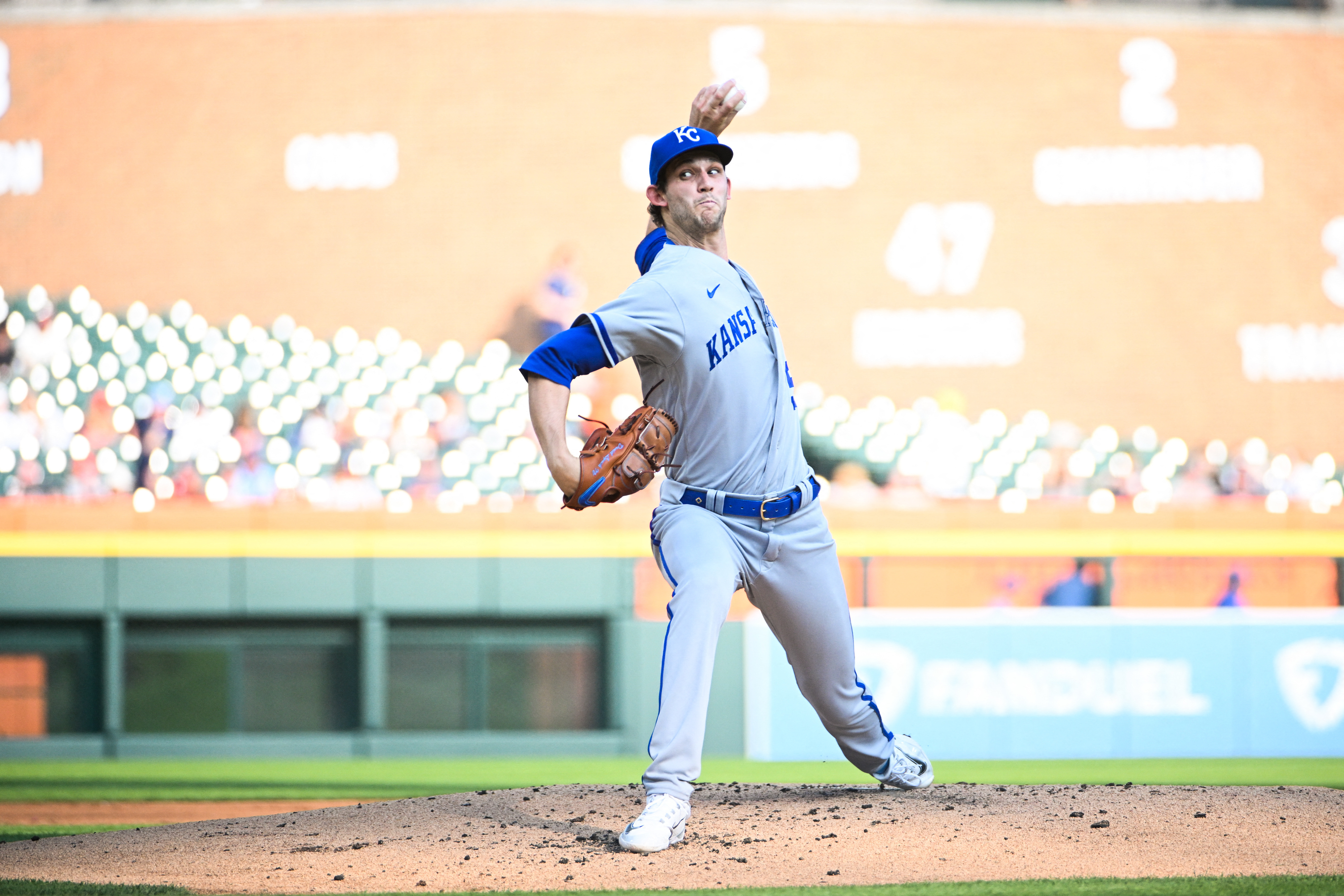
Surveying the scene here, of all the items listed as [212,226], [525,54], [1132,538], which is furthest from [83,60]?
[1132,538]

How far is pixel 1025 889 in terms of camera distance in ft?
10.6

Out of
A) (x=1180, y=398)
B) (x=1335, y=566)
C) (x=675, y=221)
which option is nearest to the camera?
(x=675, y=221)

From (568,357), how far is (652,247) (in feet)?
2.00

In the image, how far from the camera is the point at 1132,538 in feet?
33.1

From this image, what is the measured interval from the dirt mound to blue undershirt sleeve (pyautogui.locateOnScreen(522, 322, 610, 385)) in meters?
1.20

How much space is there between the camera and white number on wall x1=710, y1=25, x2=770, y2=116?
14.6 m

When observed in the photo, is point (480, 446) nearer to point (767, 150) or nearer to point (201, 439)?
point (201, 439)

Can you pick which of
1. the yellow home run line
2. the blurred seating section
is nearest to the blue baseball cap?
the yellow home run line

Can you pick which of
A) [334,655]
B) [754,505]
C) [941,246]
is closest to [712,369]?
[754,505]

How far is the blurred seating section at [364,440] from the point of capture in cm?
1089

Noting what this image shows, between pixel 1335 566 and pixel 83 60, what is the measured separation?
12.9 m

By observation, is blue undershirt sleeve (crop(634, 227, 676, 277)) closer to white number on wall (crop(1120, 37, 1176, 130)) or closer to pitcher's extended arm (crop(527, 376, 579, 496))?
pitcher's extended arm (crop(527, 376, 579, 496))

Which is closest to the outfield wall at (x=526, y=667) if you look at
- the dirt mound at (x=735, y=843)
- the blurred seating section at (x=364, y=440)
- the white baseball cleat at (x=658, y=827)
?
the blurred seating section at (x=364, y=440)

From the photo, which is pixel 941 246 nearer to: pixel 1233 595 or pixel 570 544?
pixel 1233 595
